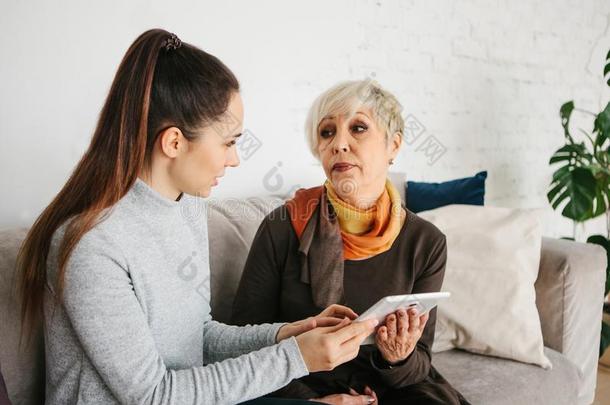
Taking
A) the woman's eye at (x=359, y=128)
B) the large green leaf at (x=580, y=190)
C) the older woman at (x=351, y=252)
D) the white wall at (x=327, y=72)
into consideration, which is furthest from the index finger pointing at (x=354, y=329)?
the large green leaf at (x=580, y=190)

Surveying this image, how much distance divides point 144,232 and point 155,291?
0.11m

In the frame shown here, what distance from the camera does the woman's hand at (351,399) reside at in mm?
1267

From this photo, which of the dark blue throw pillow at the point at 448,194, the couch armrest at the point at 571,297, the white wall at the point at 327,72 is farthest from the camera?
the dark blue throw pillow at the point at 448,194

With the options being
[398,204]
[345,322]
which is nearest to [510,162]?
[398,204]

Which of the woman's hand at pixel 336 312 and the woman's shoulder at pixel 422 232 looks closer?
the woman's hand at pixel 336 312

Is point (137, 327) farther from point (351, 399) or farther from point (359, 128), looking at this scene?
point (359, 128)

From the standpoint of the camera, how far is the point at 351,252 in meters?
1.39

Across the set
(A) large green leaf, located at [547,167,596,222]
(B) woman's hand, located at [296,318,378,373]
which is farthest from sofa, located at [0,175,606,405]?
(A) large green leaf, located at [547,167,596,222]

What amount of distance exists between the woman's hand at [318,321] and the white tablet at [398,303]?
3.4 inches

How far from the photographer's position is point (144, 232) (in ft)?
3.32

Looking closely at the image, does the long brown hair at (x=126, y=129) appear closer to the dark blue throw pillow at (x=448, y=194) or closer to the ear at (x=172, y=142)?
the ear at (x=172, y=142)

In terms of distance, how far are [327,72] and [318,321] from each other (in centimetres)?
125

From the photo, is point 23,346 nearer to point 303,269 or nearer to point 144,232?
point 144,232

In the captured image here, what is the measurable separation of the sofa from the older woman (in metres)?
0.16
